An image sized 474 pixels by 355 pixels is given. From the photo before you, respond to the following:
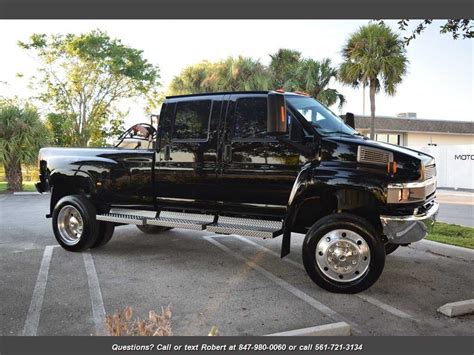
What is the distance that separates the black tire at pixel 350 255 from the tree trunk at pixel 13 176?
1637 centimetres

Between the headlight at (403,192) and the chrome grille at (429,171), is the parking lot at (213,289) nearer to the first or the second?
the headlight at (403,192)

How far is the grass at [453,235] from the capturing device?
7412mm

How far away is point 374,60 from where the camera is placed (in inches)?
690

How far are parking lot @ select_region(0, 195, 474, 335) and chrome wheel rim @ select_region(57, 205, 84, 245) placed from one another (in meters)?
0.25

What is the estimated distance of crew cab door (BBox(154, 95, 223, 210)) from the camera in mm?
5848

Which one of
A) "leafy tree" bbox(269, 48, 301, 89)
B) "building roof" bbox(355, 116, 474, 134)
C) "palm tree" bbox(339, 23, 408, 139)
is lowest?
"building roof" bbox(355, 116, 474, 134)

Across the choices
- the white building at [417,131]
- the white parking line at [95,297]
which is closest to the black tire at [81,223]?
the white parking line at [95,297]

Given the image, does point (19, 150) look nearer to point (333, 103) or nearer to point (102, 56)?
point (102, 56)

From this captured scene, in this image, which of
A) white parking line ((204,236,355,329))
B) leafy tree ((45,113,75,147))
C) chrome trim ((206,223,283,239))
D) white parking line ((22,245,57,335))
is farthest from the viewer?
leafy tree ((45,113,75,147))

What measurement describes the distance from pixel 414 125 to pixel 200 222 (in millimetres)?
30445

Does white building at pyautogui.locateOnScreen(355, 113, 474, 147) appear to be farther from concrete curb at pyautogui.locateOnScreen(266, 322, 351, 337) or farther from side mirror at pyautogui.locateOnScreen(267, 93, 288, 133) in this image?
concrete curb at pyautogui.locateOnScreen(266, 322, 351, 337)

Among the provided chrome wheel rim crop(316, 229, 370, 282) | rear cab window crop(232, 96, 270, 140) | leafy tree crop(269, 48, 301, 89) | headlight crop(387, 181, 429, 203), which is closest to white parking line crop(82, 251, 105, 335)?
chrome wheel rim crop(316, 229, 370, 282)

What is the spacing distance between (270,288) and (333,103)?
2040 cm

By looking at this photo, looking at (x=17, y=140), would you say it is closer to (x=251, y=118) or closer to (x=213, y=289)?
(x=251, y=118)
